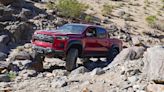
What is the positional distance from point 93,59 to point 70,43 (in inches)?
214

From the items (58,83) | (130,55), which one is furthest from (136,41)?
(58,83)

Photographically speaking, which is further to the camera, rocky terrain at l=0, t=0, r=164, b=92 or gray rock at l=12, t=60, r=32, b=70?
gray rock at l=12, t=60, r=32, b=70

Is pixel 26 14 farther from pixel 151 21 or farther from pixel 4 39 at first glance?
pixel 151 21

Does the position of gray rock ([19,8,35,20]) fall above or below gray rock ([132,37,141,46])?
above

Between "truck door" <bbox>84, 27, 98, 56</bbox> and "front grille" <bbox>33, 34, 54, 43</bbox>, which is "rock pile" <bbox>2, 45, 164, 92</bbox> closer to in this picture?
"front grille" <bbox>33, 34, 54, 43</bbox>

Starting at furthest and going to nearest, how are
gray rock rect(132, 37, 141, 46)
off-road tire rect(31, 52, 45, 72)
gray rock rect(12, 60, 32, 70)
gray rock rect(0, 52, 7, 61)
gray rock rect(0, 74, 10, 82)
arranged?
gray rock rect(132, 37, 141, 46)
gray rock rect(0, 52, 7, 61)
off-road tire rect(31, 52, 45, 72)
gray rock rect(12, 60, 32, 70)
gray rock rect(0, 74, 10, 82)

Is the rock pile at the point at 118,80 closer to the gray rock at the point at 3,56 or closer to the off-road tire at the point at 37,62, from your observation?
the off-road tire at the point at 37,62

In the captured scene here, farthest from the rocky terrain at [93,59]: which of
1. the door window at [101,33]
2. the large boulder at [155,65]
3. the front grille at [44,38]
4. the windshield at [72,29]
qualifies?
the windshield at [72,29]

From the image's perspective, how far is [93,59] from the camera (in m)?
22.7

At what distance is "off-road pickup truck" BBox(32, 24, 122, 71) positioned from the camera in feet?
56.3

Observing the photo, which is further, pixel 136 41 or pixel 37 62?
pixel 136 41

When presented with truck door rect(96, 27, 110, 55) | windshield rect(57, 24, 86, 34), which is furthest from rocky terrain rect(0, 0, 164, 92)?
windshield rect(57, 24, 86, 34)

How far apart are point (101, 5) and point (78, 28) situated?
22187 mm

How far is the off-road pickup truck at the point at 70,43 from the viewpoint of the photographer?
56.3 feet
